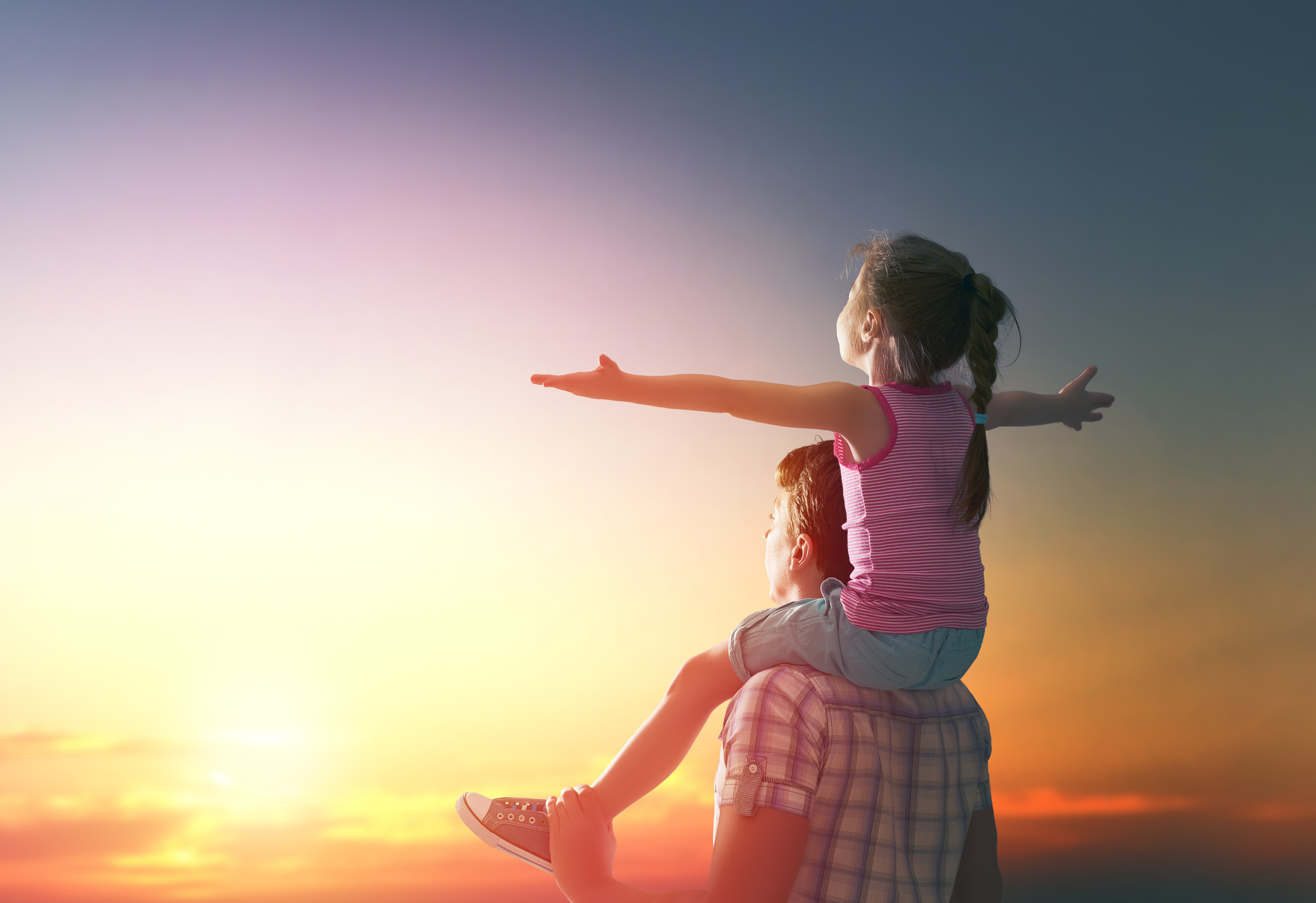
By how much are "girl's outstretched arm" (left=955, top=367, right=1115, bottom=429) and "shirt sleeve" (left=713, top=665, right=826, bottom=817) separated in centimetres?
88

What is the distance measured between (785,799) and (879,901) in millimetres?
253

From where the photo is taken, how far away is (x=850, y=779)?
5.38ft

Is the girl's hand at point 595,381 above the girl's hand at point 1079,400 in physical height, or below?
below

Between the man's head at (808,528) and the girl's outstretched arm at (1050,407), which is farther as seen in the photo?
the girl's outstretched arm at (1050,407)

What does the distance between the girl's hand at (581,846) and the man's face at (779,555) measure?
553 mm

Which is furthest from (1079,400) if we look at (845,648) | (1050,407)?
(845,648)

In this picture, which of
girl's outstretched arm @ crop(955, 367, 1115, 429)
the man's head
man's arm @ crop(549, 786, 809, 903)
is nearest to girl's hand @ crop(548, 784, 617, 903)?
man's arm @ crop(549, 786, 809, 903)

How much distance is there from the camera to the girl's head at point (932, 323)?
187cm

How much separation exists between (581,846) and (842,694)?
597 mm

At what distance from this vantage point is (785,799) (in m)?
1.57

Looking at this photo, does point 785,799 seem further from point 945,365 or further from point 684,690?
point 945,365

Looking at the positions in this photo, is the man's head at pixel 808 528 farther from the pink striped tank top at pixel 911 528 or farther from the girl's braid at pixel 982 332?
the girl's braid at pixel 982 332

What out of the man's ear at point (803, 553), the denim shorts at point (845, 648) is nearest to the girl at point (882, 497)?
the denim shorts at point (845, 648)

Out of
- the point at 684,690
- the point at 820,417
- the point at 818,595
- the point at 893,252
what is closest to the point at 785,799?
the point at 684,690
